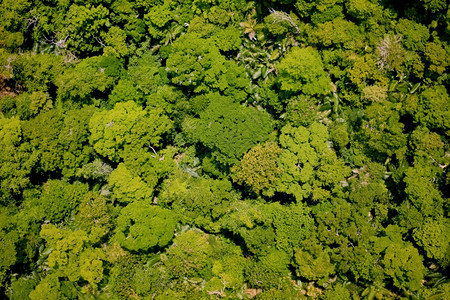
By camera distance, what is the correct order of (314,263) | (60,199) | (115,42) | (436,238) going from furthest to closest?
(115,42) → (60,199) → (314,263) → (436,238)

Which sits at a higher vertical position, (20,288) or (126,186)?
(126,186)

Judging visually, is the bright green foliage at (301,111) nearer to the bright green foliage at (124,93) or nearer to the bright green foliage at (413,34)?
the bright green foliage at (413,34)

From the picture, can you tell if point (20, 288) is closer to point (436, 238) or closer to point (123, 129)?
point (123, 129)

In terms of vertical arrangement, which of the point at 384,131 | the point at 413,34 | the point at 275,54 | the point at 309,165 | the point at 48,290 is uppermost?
the point at 413,34

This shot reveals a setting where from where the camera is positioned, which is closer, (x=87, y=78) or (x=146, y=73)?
(x=87, y=78)

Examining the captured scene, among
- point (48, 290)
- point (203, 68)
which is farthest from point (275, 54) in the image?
point (48, 290)

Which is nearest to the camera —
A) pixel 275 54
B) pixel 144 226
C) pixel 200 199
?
pixel 144 226

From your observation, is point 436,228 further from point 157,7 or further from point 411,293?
point 157,7

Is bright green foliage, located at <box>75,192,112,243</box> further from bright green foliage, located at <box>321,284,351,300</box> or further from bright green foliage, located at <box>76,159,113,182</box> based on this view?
bright green foliage, located at <box>321,284,351,300</box>
